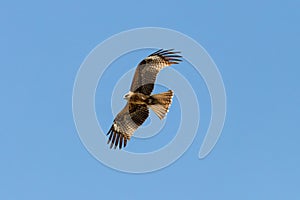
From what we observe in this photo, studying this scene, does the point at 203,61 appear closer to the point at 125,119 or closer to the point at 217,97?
the point at 217,97

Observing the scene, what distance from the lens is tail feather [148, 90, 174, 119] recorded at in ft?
88.2

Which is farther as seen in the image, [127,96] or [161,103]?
[127,96]

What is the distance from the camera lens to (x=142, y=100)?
88.8 ft

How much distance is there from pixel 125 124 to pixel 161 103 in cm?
150

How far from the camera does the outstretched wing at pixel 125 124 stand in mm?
27703

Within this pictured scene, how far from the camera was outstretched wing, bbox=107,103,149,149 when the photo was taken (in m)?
27.7

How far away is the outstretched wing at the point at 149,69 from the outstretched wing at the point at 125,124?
2.57 ft

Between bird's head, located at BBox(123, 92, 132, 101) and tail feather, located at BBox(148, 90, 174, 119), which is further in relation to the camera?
bird's head, located at BBox(123, 92, 132, 101)

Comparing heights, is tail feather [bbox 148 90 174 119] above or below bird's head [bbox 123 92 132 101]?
below

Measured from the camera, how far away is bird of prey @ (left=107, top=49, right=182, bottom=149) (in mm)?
27000

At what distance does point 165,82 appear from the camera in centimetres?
2789

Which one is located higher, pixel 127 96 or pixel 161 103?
pixel 127 96

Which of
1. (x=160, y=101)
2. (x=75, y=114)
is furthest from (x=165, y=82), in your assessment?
(x=75, y=114)

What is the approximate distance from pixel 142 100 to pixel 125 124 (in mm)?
1196
